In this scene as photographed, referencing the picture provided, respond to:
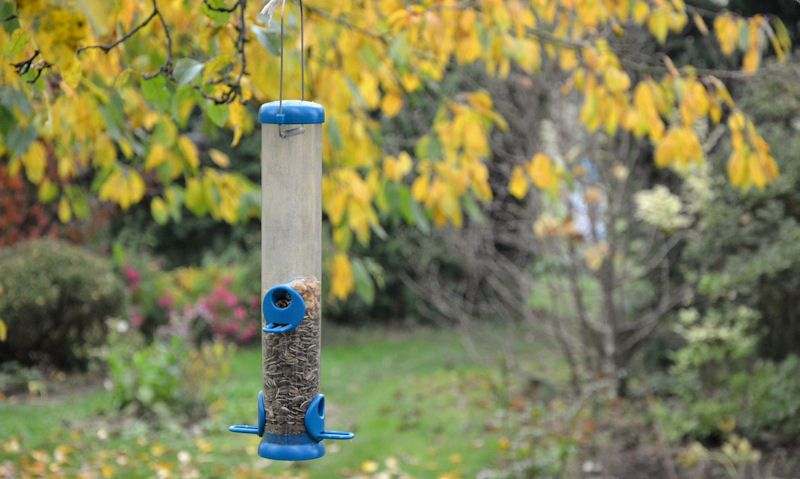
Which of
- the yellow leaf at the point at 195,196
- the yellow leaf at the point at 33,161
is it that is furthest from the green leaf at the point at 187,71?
the yellow leaf at the point at 33,161

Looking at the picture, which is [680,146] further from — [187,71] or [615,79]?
[187,71]

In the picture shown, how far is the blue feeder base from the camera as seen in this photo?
2527 millimetres

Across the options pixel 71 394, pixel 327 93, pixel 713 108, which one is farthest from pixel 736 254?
pixel 71 394

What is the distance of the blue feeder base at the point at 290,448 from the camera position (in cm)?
253

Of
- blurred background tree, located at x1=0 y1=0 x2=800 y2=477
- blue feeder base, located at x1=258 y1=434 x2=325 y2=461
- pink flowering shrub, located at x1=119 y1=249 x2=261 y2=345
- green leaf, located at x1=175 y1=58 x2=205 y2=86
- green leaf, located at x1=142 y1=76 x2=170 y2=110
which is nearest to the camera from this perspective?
blue feeder base, located at x1=258 y1=434 x2=325 y2=461

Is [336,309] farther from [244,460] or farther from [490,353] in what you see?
[244,460]

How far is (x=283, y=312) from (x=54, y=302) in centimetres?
625

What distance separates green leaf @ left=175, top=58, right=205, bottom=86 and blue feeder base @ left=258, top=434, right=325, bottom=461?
0.94 meters

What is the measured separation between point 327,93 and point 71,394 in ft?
16.0

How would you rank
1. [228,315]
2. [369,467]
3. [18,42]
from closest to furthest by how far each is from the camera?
[18,42]
[369,467]
[228,315]

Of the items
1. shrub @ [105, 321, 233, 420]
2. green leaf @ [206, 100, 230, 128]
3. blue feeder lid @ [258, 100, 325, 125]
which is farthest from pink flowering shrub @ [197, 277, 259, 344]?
blue feeder lid @ [258, 100, 325, 125]

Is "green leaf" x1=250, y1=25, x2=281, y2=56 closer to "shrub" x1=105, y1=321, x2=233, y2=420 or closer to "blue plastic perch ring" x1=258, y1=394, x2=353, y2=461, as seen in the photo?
"blue plastic perch ring" x1=258, y1=394, x2=353, y2=461

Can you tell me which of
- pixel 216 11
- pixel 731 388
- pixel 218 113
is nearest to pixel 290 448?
pixel 218 113

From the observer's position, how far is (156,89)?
2990mm
